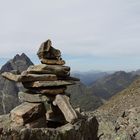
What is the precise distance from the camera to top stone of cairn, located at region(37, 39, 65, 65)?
33.9m

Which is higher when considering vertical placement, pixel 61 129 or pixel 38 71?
pixel 38 71

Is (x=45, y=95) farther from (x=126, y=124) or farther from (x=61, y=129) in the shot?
(x=126, y=124)

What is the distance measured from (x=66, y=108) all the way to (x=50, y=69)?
138 inches

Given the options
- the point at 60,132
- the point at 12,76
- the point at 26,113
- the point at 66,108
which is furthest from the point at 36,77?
the point at 60,132

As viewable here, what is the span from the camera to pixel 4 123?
3297cm

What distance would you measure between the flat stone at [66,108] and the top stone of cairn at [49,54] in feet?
9.83

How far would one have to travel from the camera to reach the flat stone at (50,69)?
33656mm

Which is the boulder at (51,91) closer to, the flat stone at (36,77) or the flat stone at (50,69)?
the flat stone at (36,77)

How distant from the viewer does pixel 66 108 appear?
32188 millimetres

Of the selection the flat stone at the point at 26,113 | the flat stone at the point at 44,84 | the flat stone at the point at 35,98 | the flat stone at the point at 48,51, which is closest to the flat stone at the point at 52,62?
the flat stone at the point at 48,51

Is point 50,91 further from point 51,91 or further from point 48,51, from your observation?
point 48,51

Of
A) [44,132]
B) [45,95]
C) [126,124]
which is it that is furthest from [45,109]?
[126,124]

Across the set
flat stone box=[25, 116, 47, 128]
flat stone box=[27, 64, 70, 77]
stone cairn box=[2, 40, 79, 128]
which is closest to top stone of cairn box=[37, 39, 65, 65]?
stone cairn box=[2, 40, 79, 128]

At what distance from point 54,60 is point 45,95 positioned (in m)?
2.90
